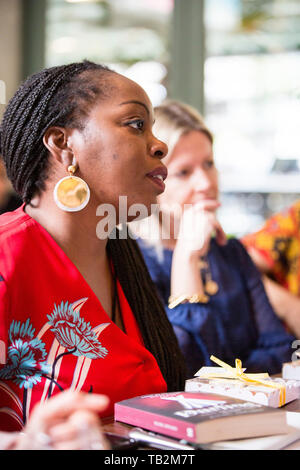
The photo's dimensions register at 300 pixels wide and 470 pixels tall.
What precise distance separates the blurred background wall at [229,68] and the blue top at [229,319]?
50.3 inches

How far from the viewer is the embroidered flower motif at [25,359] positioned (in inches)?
35.9

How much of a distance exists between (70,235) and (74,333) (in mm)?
171

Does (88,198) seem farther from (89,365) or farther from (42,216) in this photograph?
(89,365)

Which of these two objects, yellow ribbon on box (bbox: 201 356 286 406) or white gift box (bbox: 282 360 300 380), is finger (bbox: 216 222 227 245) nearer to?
white gift box (bbox: 282 360 300 380)

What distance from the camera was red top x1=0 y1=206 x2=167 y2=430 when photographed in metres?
0.91

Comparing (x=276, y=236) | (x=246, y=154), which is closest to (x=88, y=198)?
(x=276, y=236)

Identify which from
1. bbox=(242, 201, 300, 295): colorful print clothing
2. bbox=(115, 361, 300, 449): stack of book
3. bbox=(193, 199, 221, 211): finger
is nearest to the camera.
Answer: bbox=(115, 361, 300, 449): stack of book

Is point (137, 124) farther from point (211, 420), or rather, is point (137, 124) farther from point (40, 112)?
point (211, 420)

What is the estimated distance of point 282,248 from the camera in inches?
91.7

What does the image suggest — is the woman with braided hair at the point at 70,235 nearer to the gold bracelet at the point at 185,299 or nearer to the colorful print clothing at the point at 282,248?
the gold bracelet at the point at 185,299

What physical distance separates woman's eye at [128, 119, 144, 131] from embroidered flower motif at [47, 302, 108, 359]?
1.07ft

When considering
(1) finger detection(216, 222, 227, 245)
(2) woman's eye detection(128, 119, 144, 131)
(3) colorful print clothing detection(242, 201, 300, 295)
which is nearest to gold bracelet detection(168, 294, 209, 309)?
(1) finger detection(216, 222, 227, 245)

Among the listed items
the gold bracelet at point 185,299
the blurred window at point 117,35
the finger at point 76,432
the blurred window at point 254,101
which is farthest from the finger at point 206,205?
the blurred window at point 117,35

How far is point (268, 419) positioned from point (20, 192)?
1.95ft
